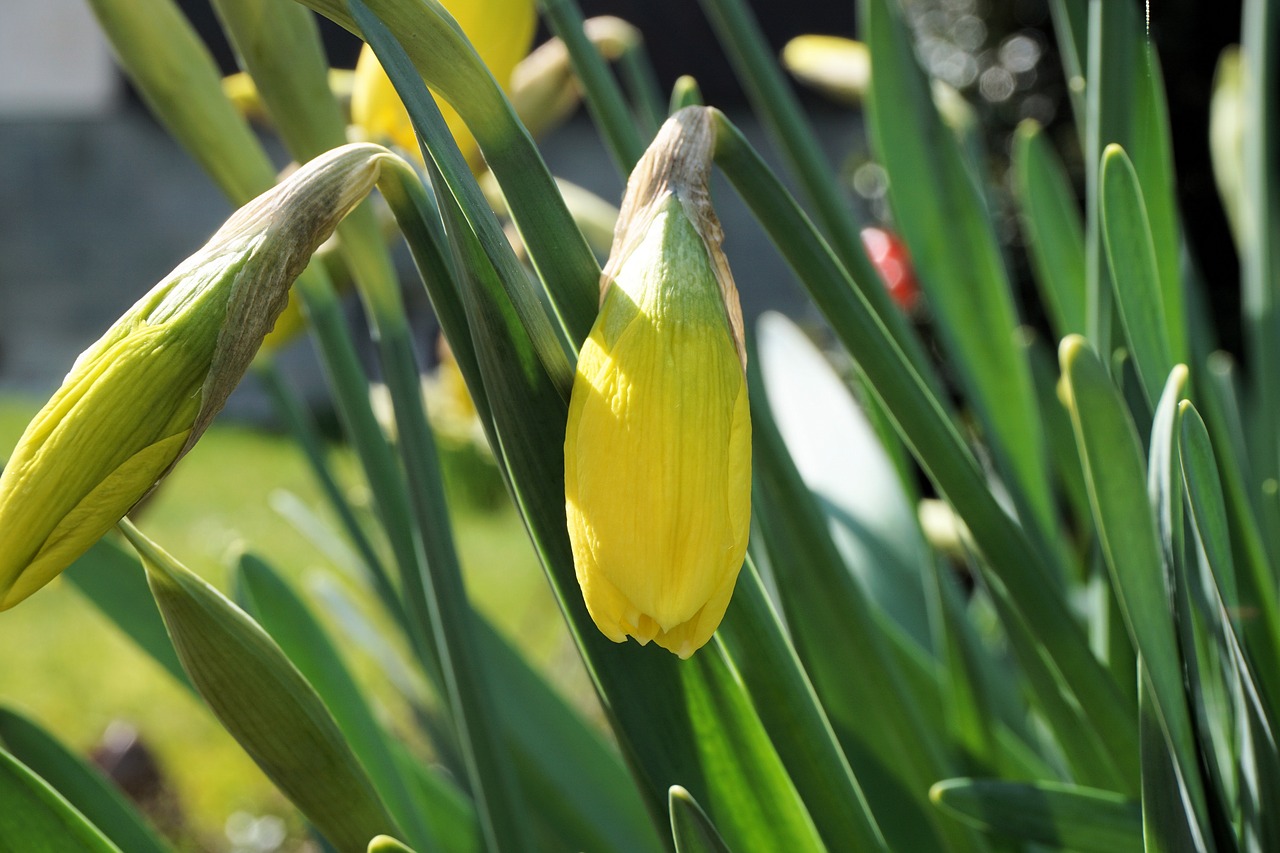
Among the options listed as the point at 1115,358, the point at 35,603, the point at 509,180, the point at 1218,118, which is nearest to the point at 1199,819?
the point at 1115,358

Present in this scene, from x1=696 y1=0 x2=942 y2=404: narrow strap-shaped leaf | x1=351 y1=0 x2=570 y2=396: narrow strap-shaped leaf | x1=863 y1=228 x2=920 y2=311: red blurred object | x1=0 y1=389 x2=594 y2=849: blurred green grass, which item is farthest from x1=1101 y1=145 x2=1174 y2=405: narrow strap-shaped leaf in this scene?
x1=863 y1=228 x2=920 y2=311: red blurred object

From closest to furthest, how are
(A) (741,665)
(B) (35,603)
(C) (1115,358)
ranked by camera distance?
1. (A) (741,665)
2. (C) (1115,358)
3. (B) (35,603)

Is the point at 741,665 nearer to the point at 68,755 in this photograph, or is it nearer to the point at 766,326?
the point at 68,755

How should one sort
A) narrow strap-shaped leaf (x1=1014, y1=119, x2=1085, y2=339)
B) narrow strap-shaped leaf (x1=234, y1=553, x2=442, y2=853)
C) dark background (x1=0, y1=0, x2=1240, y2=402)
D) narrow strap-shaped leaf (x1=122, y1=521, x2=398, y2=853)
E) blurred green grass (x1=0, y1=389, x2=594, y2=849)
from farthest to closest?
dark background (x1=0, y1=0, x2=1240, y2=402)
blurred green grass (x1=0, y1=389, x2=594, y2=849)
narrow strap-shaped leaf (x1=1014, y1=119, x2=1085, y2=339)
narrow strap-shaped leaf (x1=234, y1=553, x2=442, y2=853)
narrow strap-shaped leaf (x1=122, y1=521, x2=398, y2=853)

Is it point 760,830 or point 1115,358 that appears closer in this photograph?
point 760,830

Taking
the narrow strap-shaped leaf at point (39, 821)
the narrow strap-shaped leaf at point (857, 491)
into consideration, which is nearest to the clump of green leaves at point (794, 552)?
the narrow strap-shaped leaf at point (39, 821)

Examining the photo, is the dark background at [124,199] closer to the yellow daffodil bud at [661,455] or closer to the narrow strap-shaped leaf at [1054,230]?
the narrow strap-shaped leaf at [1054,230]

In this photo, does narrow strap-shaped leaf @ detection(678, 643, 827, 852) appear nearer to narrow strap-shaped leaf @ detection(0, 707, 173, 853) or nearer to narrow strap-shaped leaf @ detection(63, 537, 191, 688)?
narrow strap-shaped leaf @ detection(0, 707, 173, 853)
